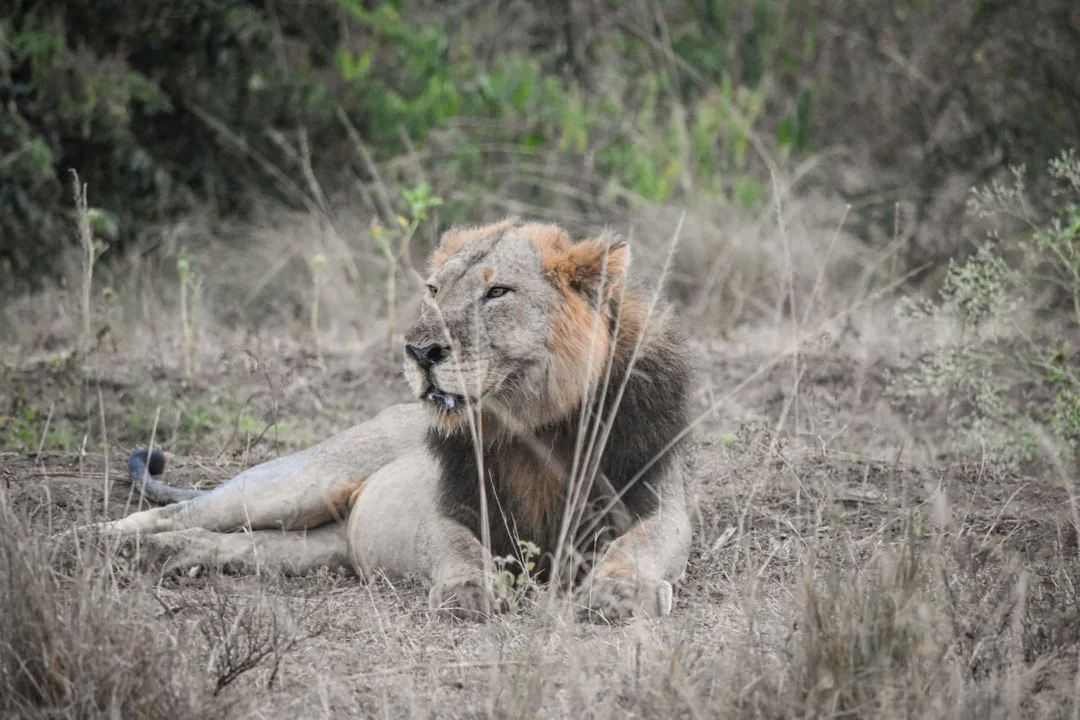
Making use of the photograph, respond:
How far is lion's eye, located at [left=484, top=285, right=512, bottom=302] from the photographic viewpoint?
14.3ft

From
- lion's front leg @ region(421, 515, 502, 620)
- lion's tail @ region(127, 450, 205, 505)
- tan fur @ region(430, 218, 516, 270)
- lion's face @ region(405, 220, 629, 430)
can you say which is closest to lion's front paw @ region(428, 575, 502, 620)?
lion's front leg @ region(421, 515, 502, 620)

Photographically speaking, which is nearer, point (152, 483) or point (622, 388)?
point (622, 388)

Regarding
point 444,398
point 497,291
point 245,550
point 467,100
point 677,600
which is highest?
point 497,291

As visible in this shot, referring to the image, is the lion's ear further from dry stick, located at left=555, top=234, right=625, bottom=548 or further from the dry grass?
the dry grass

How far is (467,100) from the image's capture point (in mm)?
11148

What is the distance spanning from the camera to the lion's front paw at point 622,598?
3961mm

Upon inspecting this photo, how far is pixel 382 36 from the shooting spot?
11.2 m

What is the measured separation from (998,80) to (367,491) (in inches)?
292

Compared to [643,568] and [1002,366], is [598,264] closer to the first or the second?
[643,568]

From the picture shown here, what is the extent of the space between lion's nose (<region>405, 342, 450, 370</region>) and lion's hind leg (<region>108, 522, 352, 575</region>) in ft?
3.21

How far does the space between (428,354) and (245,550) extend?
1.38m

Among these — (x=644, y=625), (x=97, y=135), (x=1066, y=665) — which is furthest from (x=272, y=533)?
(x=97, y=135)

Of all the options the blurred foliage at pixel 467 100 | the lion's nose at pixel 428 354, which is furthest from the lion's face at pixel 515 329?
the blurred foliage at pixel 467 100

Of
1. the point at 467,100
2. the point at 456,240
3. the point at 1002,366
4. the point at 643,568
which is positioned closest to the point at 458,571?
the point at 643,568
